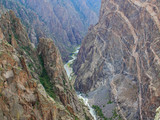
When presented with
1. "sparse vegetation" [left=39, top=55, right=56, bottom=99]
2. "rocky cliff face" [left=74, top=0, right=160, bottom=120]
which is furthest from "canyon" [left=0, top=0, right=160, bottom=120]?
"sparse vegetation" [left=39, top=55, right=56, bottom=99]

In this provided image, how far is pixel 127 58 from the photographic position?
236ft

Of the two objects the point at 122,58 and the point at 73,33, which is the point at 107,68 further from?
the point at 73,33

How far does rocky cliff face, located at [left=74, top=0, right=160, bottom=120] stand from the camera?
56.5 m

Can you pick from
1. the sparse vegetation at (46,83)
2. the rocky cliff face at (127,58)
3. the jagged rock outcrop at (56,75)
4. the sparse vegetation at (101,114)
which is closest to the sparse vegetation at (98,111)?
the sparse vegetation at (101,114)

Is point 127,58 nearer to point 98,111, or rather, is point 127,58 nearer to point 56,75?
point 98,111

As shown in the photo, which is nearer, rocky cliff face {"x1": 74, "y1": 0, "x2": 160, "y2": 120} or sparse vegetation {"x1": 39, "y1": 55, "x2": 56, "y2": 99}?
sparse vegetation {"x1": 39, "y1": 55, "x2": 56, "y2": 99}

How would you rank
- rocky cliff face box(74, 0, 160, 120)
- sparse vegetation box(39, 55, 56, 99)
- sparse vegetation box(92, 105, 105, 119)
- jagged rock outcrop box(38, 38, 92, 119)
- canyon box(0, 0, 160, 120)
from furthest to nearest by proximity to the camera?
sparse vegetation box(92, 105, 105, 119) < rocky cliff face box(74, 0, 160, 120) < jagged rock outcrop box(38, 38, 92, 119) < sparse vegetation box(39, 55, 56, 99) < canyon box(0, 0, 160, 120)

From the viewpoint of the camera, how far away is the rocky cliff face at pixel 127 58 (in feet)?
185

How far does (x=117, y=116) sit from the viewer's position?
2360 inches

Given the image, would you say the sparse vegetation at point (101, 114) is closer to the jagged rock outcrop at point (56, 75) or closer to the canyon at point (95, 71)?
the canyon at point (95, 71)

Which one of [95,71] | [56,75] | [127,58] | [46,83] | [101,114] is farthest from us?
[95,71]

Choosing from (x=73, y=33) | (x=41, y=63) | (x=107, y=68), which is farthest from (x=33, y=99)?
(x=73, y=33)

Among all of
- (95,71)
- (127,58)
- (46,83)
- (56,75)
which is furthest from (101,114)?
(46,83)

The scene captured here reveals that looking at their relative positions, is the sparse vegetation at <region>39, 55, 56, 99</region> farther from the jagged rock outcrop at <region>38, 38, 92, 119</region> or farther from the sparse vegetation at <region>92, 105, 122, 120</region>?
the sparse vegetation at <region>92, 105, 122, 120</region>
